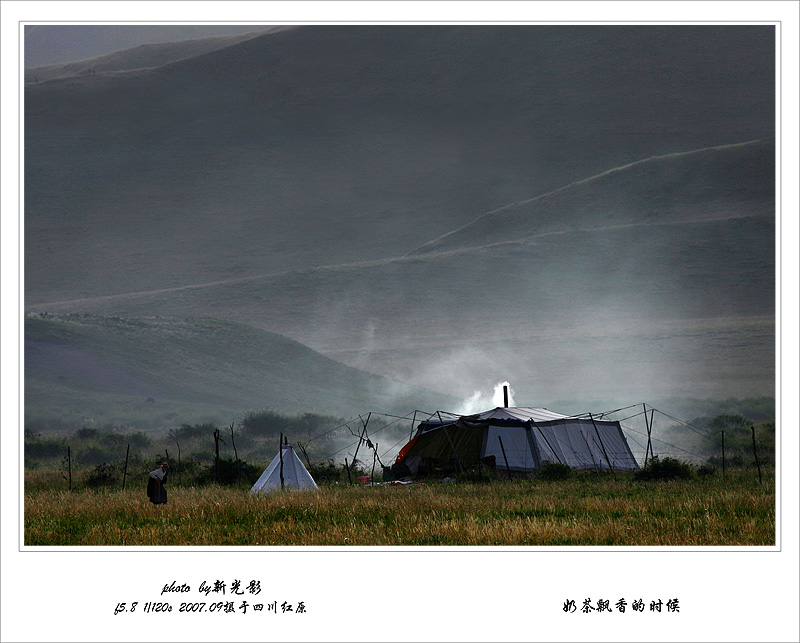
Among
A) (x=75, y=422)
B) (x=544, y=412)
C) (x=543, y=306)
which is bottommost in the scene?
(x=75, y=422)

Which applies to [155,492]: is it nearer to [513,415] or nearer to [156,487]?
[156,487]

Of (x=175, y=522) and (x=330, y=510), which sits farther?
(x=330, y=510)

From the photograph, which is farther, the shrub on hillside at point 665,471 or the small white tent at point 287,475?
the shrub on hillside at point 665,471

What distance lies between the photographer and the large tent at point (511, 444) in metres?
32.1

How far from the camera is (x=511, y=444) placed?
3234 cm

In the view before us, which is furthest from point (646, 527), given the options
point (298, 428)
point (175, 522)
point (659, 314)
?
point (659, 314)

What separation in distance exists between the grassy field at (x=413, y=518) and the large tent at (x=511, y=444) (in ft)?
29.2

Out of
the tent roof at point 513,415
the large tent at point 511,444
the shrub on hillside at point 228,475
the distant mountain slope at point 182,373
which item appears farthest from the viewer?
the distant mountain slope at point 182,373

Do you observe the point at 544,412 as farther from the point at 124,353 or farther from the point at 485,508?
the point at 124,353

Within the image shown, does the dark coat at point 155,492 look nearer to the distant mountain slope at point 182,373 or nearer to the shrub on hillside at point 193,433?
the shrub on hillside at point 193,433

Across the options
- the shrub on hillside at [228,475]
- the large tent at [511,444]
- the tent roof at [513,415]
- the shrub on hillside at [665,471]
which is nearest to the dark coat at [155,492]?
the shrub on hillside at [228,475]

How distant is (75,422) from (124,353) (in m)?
27.2

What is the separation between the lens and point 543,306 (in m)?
196

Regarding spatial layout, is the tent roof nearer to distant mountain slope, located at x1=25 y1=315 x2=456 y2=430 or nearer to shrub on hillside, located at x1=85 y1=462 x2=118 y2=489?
shrub on hillside, located at x1=85 y1=462 x2=118 y2=489
